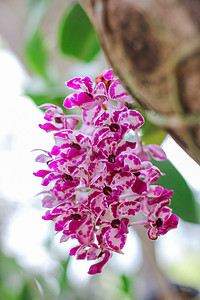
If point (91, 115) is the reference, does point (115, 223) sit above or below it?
below

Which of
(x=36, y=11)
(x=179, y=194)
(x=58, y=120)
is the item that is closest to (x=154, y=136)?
(x=179, y=194)

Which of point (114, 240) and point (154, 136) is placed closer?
point (114, 240)

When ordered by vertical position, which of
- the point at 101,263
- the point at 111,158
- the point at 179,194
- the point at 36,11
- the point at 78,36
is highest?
the point at 36,11

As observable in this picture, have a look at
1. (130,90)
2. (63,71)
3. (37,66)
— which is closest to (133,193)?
(130,90)

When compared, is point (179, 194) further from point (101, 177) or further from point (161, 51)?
point (161, 51)

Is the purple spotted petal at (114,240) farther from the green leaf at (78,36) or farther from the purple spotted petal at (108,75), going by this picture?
the green leaf at (78,36)

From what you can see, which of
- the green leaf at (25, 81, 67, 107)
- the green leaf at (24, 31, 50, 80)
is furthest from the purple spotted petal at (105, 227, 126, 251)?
the green leaf at (24, 31, 50, 80)
